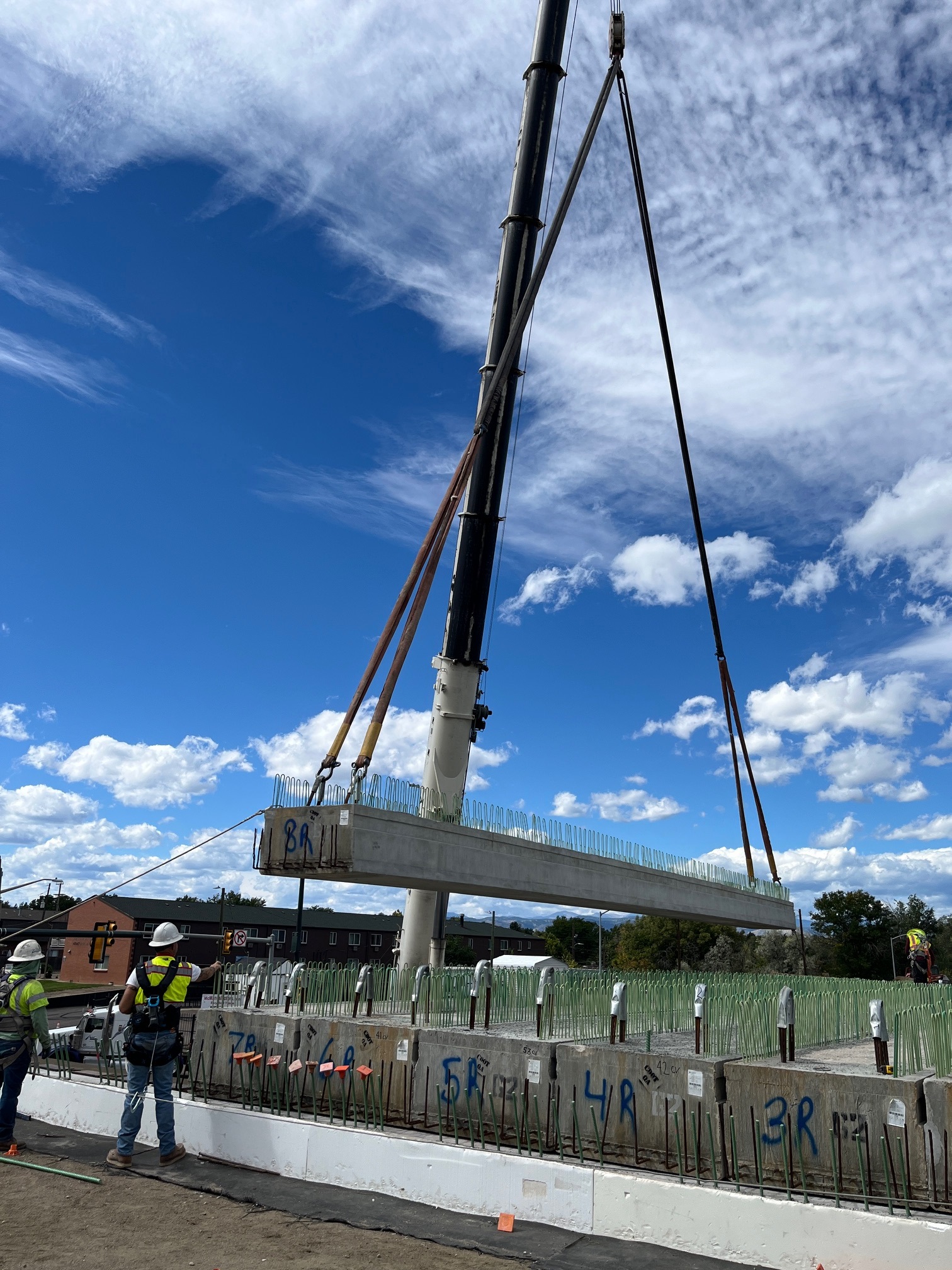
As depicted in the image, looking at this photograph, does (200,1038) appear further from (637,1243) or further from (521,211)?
(521,211)

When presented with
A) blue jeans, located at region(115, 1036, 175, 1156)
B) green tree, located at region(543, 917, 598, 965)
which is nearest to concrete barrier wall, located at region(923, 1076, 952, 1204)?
blue jeans, located at region(115, 1036, 175, 1156)

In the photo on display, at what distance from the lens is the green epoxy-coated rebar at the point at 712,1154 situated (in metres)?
7.63

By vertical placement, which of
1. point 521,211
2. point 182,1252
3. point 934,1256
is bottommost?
point 182,1252

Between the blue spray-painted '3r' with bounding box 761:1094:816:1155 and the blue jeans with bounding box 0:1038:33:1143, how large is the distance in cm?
765

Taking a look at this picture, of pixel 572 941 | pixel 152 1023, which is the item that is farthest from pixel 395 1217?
pixel 572 941

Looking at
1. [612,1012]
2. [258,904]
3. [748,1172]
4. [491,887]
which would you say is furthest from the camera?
[258,904]

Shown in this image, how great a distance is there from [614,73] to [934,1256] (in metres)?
24.1

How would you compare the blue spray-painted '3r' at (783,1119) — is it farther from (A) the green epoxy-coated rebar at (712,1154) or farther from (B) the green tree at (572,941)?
(B) the green tree at (572,941)

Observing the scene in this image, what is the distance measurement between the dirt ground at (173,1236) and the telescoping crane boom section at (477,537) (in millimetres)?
7621

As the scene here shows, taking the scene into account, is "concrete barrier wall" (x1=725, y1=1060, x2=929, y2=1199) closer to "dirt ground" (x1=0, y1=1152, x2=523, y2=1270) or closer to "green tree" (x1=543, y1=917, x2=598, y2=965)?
"dirt ground" (x1=0, y1=1152, x2=523, y2=1270)

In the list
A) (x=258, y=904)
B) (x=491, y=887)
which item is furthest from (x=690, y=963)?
(x=491, y=887)

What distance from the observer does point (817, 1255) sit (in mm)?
6762

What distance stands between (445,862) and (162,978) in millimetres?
6908

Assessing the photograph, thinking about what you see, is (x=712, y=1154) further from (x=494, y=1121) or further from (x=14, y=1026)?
(x=14, y=1026)
